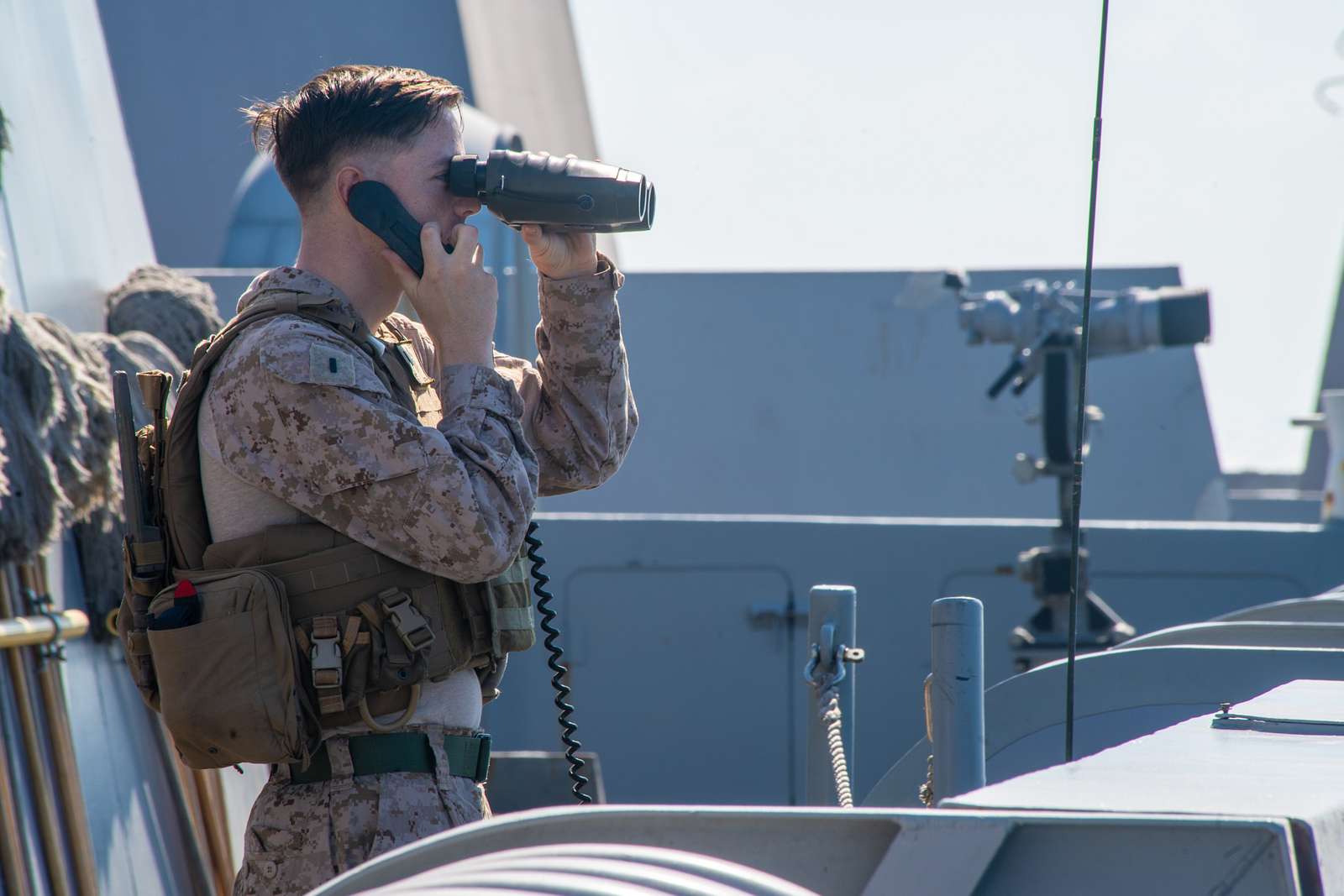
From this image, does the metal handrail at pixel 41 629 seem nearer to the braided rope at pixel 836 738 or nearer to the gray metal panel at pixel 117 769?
the gray metal panel at pixel 117 769

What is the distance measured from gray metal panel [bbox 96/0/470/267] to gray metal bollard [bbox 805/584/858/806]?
12839 mm

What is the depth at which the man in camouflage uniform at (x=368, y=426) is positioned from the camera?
5.35 ft

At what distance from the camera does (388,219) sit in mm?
1761

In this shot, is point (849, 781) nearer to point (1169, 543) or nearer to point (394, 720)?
point (394, 720)

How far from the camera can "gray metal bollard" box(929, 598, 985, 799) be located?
1.70 metres

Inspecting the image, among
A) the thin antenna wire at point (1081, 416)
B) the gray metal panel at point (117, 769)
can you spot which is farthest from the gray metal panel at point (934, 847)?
the gray metal panel at point (117, 769)

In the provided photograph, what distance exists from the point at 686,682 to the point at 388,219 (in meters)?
4.82

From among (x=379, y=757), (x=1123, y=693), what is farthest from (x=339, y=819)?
(x=1123, y=693)

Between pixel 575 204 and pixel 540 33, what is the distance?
15495 mm

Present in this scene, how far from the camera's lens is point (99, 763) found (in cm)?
314

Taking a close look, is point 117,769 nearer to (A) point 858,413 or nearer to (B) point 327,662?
(B) point 327,662

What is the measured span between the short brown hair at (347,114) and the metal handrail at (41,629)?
135 centimetres

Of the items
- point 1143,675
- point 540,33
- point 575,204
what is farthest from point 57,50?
point 540,33

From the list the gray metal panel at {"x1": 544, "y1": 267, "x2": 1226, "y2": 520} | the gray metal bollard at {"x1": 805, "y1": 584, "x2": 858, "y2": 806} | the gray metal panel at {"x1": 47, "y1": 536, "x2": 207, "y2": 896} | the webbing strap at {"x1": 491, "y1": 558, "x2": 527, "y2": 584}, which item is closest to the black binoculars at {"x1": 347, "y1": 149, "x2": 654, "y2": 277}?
the webbing strap at {"x1": 491, "y1": 558, "x2": 527, "y2": 584}
